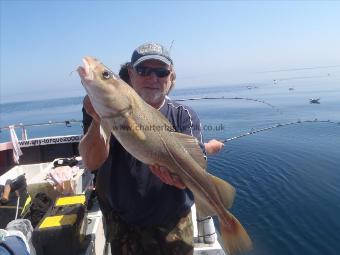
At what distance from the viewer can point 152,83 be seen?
412cm

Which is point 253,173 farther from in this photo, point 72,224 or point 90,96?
point 90,96

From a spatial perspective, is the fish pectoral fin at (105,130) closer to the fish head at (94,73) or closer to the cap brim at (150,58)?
the fish head at (94,73)

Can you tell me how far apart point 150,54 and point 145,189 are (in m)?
1.63

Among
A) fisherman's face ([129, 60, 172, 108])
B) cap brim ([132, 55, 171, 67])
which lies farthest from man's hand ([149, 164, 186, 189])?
cap brim ([132, 55, 171, 67])

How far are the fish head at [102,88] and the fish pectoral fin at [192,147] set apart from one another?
2.30ft

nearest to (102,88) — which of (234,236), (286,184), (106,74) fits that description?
(106,74)

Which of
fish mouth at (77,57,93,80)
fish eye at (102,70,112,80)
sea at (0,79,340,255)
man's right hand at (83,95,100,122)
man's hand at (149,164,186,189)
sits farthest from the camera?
sea at (0,79,340,255)

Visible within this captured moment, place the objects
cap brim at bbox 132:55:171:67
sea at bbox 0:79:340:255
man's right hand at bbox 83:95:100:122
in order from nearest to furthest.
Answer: man's right hand at bbox 83:95:100:122, cap brim at bbox 132:55:171:67, sea at bbox 0:79:340:255

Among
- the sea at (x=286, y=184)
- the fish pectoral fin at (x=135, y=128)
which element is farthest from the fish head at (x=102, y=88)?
the sea at (x=286, y=184)

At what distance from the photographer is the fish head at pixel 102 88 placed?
126 inches

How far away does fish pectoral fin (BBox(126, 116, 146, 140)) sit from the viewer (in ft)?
11.3

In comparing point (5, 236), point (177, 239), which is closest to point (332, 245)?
point (177, 239)

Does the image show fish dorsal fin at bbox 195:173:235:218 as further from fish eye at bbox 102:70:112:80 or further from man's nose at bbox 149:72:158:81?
fish eye at bbox 102:70:112:80

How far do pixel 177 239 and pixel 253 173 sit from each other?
12333 millimetres
